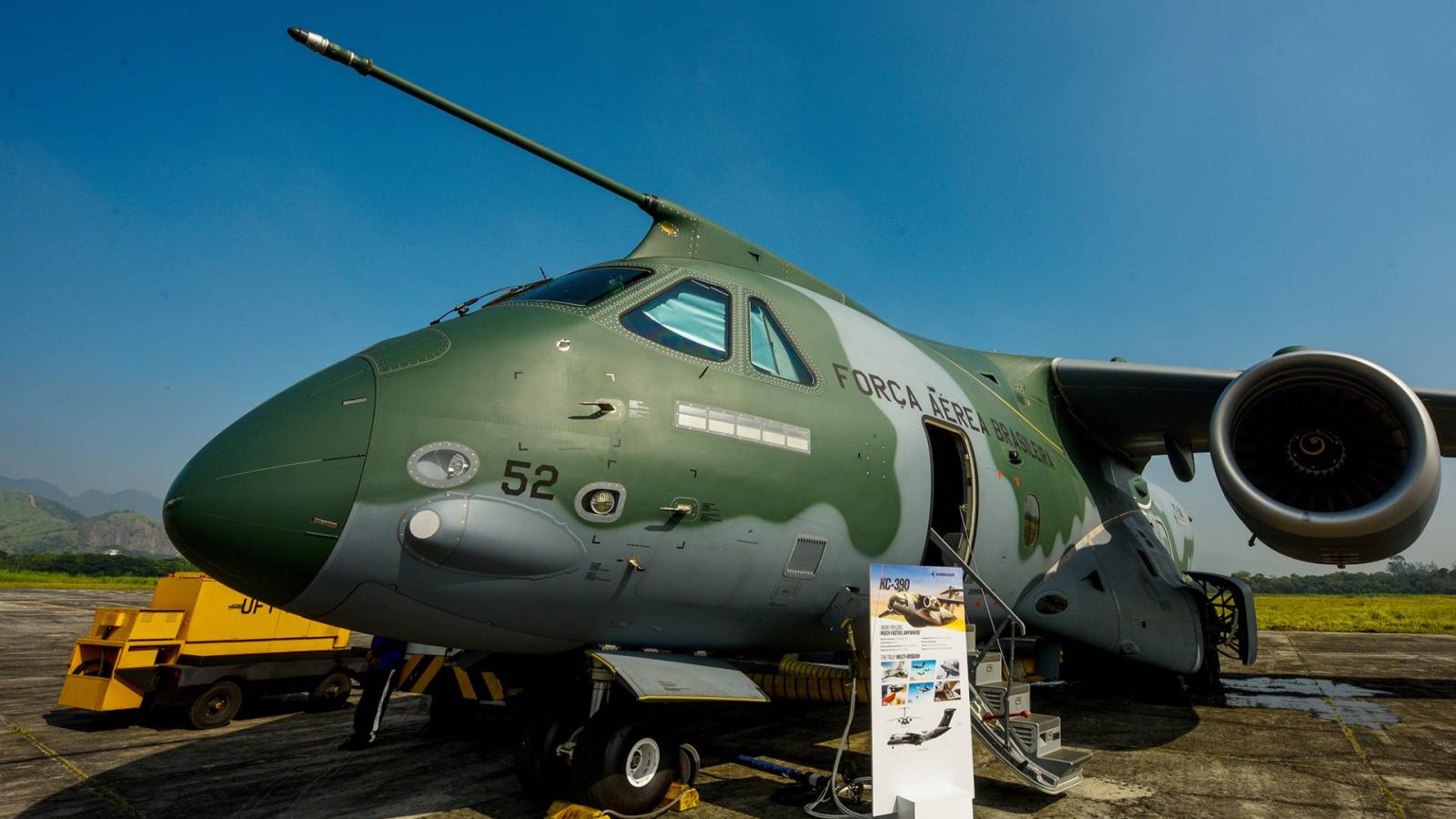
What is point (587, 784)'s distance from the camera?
4.54 metres

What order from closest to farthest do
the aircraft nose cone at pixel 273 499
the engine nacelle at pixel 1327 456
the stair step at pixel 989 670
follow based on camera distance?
the aircraft nose cone at pixel 273 499 < the stair step at pixel 989 670 < the engine nacelle at pixel 1327 456

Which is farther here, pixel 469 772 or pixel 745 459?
pixel 469 772

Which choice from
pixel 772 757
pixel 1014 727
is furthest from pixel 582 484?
pixel 772 757

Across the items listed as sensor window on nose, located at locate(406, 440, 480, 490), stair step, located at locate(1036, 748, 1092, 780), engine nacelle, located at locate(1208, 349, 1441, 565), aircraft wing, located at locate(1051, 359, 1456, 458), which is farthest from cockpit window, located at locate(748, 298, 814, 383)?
aircraft wing, located at locate(1051, 359, 1456, 458)

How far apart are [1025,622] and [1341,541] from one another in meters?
2.73

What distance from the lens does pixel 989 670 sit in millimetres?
→ 6332

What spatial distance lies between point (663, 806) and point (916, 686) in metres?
1.75

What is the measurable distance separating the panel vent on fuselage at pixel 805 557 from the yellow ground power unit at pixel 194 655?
7.46m

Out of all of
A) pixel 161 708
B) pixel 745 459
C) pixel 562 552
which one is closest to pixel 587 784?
pixel 562 552

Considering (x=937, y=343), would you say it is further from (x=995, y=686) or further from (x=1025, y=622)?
(x=995, y=686)

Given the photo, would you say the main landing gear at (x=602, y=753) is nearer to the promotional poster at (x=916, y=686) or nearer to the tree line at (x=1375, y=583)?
the promotional poster at (x=916, y=686)

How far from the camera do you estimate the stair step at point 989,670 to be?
244 inches

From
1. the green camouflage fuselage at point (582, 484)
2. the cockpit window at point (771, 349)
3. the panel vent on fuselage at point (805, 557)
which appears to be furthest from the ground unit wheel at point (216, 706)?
the cockpit window at point (771, 349)

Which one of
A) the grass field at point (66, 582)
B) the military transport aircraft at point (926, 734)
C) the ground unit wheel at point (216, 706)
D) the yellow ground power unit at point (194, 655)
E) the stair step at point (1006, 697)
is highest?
the stair step at point (1006, 697)
